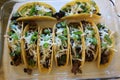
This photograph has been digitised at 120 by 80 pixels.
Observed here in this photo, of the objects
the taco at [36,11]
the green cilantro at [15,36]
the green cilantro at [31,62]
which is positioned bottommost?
the green cilantro at [31,62]

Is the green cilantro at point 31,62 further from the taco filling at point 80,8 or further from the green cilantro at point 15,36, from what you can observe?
the taco filling at point 80,8

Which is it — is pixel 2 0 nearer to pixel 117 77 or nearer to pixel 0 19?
pixel 0 19

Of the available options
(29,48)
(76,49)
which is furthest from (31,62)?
(76,49)

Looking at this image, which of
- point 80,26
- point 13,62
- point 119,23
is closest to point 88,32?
point 80,26

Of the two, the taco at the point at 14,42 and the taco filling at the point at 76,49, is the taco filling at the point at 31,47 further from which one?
the taco filling at the point at 76,49

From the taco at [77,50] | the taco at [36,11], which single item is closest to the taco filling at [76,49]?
the taco at [77,50]

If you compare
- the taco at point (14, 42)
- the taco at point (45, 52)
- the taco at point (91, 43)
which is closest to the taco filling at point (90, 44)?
the taco at point (91, 43)

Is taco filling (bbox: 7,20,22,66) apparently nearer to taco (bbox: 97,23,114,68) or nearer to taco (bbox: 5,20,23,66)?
taco (bbox: 5,20,23,66)

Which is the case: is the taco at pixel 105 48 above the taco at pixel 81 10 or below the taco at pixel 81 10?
below
